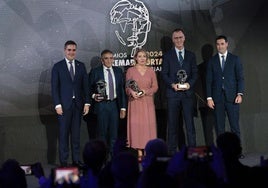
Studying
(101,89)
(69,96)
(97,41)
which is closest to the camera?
(69,96)

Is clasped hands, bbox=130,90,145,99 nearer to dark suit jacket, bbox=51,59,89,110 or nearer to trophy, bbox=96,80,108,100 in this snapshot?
trophy, bbox=96,80,108,100

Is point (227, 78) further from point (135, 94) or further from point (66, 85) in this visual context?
point (66, 85)

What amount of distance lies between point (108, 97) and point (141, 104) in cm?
43

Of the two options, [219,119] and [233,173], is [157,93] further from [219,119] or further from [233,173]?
[233,173]

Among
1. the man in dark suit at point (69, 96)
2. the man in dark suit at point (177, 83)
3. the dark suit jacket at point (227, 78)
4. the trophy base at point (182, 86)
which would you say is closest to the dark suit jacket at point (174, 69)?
the man in dark suit at point (177, 83)

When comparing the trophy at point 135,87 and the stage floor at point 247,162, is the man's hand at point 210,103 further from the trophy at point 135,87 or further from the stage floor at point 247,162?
the trophy at point 135,87

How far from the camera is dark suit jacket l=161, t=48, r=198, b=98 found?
22.9 ft

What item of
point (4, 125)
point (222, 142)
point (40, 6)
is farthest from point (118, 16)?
point (222, 142)

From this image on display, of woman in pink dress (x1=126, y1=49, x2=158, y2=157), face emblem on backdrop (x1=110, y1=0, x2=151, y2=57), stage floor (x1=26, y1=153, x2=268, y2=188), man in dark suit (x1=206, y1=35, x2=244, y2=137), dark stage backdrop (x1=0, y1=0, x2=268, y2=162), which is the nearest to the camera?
stage floor (x1=26, y1=153, x2=268, y2=188)

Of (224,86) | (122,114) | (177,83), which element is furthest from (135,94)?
(224,86)

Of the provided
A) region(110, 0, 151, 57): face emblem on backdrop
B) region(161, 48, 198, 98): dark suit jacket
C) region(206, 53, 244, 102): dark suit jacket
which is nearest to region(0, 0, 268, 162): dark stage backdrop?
region(110, 0, 151, 57): face emblem on backdrop

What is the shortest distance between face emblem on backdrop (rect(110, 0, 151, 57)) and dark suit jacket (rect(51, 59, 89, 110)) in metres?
0.98

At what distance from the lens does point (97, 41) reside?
7539 mm

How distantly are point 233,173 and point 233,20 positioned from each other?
4.69m
